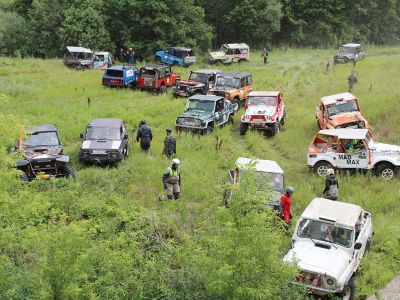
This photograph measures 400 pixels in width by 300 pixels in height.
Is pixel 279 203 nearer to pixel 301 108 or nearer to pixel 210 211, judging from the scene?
pixel 210 211

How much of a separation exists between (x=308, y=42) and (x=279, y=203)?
4896 centimetres

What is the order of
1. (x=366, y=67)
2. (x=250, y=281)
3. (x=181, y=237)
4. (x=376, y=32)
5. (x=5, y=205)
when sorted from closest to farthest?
(x=250, y=281) < (x=5, y=205) < (x=181, y=237) < (x=366, y=67) < (x=376, y=32)

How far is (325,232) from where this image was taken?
37.2 ft

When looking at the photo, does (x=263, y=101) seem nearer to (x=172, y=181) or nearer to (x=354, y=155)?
(x=354, y=155)

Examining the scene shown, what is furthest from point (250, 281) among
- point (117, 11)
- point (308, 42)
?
point (308, 42)

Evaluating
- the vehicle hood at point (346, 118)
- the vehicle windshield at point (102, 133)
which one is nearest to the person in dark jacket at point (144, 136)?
the vehicle windshield at point (102, 133)

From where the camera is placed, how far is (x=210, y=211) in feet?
46.0

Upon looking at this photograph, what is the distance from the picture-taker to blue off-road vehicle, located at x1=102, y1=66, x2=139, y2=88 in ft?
99.0

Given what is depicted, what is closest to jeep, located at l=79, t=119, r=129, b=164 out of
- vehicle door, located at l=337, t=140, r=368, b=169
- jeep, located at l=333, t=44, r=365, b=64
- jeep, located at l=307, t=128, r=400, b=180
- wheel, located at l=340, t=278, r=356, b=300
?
jeep, located at l=307, t=128, r=400, b=180

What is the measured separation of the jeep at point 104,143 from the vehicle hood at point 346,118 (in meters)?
8.24

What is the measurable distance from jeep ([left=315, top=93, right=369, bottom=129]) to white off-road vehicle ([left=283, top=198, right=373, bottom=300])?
8624mm

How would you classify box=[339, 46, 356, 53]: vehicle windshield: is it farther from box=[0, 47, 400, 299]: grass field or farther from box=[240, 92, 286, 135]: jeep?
box=[240, 92, 286, 135]: jeep

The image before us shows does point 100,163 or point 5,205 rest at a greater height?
point 5,205

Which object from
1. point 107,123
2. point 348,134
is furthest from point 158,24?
point 348,134
